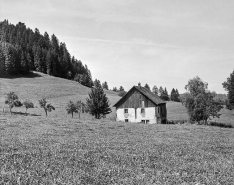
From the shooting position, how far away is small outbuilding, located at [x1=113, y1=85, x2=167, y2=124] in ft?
234

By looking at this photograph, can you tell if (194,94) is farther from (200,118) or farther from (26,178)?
(26,178)

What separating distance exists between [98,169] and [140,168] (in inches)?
73.5

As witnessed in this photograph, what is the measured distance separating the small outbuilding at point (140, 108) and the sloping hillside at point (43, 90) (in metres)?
25.5

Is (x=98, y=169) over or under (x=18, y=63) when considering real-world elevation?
under

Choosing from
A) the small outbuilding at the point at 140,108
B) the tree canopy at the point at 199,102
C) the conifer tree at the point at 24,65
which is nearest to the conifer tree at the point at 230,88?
the tree canopy at the point at 199,102

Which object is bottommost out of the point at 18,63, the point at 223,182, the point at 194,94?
the point at 223,182

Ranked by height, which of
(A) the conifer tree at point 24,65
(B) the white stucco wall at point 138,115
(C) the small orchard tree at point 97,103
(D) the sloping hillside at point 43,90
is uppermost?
(A) the conifer tree at point 24,65

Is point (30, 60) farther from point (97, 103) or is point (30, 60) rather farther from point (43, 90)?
point (97, 103)

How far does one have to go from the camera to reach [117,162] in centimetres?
1204

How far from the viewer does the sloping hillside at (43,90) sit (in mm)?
107406

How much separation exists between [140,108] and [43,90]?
64.5 m

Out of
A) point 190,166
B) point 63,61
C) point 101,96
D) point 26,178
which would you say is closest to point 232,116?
point 101,96

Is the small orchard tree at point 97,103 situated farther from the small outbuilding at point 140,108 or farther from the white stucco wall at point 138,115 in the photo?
the small outbuilding at point 140,108

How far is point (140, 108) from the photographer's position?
72.6 m
